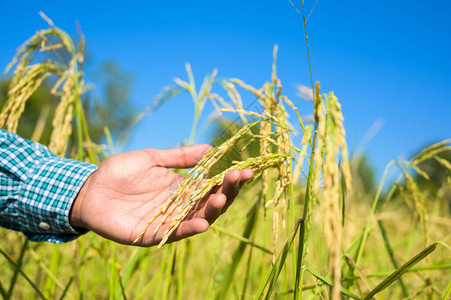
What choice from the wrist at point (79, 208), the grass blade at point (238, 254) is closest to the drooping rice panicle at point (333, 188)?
the grass blade at point (238, 254)

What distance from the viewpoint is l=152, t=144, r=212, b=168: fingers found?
1.14 metres

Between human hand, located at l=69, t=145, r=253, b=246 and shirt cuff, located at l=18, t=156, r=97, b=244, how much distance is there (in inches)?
1.3

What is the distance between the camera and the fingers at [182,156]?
3.74ft

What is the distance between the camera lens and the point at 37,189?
1.30 metres

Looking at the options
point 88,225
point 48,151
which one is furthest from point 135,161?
point 48,151

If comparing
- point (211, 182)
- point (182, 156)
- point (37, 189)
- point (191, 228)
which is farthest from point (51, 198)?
point (211, 182)

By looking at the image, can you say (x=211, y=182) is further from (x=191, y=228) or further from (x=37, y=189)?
(x=37, y=189)

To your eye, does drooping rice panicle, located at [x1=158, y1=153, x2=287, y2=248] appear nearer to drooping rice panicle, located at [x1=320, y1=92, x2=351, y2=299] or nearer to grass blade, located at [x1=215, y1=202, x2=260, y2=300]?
drooping rice panicle, located at [x1=320, y1=92, x2=351, y2=299]

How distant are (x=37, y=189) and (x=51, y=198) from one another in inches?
3.5

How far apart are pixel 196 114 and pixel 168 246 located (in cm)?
53

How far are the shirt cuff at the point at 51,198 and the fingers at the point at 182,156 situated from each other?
27 centimetres

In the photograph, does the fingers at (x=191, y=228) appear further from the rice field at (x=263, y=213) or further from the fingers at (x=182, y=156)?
the fingers at (x=182, y=156)

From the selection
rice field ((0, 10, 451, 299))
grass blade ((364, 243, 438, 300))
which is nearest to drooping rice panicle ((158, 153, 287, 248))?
rice field ((0, 10, 451, 299))

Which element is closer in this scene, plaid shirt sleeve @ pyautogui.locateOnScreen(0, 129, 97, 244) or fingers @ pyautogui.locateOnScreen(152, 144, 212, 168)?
fingers @ pyautogui.locateOnScreen(152, 144, 212, 168)
